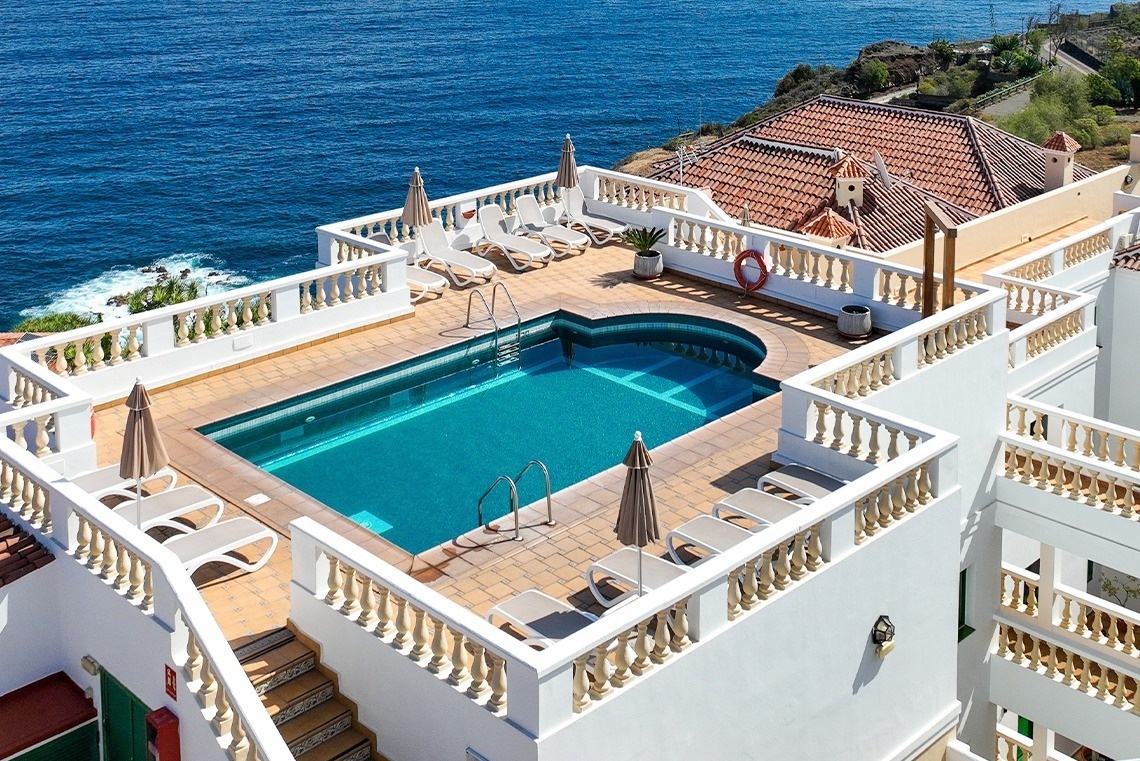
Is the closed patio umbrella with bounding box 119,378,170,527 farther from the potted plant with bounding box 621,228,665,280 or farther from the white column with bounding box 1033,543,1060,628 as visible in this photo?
the white column with bounding box 1033,543,1060,628

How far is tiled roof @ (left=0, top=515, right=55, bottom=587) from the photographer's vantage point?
14797 mm

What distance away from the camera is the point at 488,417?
20.4 m

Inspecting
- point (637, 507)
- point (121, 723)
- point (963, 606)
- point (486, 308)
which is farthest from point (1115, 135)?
point (121, 723)

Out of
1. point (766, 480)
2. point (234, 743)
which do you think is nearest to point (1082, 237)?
point (766, 480)

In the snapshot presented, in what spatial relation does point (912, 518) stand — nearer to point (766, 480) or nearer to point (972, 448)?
point (766, 480)

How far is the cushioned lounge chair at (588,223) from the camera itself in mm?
27078

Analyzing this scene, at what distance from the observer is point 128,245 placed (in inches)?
2653

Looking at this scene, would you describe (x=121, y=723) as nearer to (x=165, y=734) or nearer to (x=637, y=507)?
(x=165, y=734)

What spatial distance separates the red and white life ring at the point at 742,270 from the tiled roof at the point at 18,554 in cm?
1354

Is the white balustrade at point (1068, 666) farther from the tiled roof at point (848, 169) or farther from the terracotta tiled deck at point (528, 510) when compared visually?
the tiled roof at point (848, 169)

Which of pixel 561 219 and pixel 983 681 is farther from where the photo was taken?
pixel 561 219

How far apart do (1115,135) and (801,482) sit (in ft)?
198

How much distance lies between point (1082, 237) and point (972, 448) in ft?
25.2

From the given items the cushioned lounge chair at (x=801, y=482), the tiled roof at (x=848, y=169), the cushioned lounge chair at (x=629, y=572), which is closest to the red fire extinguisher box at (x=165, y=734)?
the cushioned lounge chair at (x=629, y=572)
